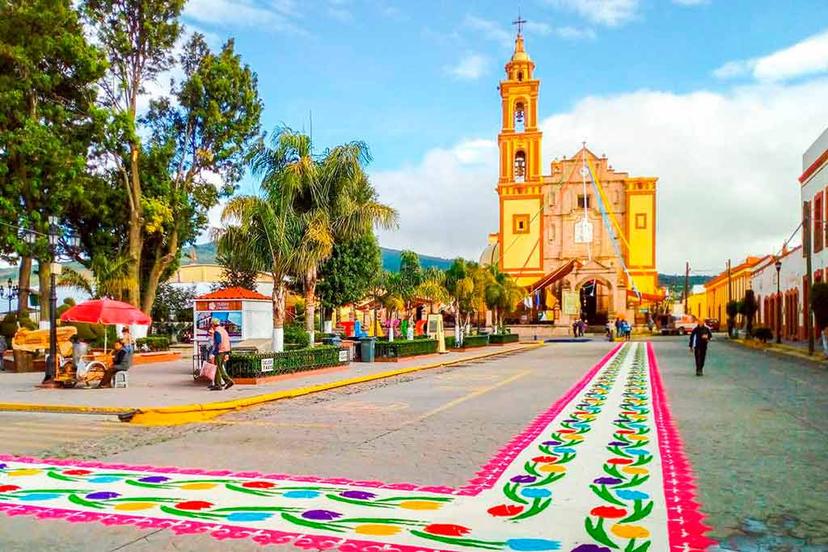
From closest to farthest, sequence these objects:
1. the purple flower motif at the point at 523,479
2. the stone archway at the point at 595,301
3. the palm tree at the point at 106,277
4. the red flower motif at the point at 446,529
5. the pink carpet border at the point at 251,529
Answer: the pink carpet border at the point at 251,529, the red flower motif at the point at 446,529, the purple flower motif at the point at 523,479, the palm tree at the point at 106,277, the stone archway at the point at 595,301

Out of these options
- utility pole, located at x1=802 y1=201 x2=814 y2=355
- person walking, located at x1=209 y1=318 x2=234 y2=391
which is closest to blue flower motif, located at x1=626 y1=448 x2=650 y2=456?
person walking, located at x1=209 y1=318 x2=234 y2=391

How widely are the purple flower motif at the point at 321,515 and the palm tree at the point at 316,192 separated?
1543 centimetres

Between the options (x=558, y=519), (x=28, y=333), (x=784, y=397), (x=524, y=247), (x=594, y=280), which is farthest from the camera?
(x=524, y=247)

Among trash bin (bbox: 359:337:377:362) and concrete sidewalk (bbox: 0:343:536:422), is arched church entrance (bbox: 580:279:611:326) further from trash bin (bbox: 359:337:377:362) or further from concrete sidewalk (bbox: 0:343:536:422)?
concrete sidewalk (bbox: 0:343:536:422)

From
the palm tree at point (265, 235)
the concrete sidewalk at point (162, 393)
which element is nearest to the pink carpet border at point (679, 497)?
the concrete sidewalk at point (162, 393)

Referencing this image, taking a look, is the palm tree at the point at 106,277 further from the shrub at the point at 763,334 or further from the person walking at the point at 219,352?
the shrub at the point at 763,334

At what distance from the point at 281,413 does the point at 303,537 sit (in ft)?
24.2

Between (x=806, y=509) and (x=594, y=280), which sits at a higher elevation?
(x=594, y=280)

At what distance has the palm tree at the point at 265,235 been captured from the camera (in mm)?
20609

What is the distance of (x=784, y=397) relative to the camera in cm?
1430

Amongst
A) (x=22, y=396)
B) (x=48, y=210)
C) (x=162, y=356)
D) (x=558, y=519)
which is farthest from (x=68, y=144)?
(x=558, y=519)

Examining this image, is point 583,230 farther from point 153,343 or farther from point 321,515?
point 321,515

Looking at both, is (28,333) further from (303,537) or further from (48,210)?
(303,537)

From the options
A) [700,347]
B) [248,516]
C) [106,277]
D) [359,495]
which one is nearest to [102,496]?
[248,516]
